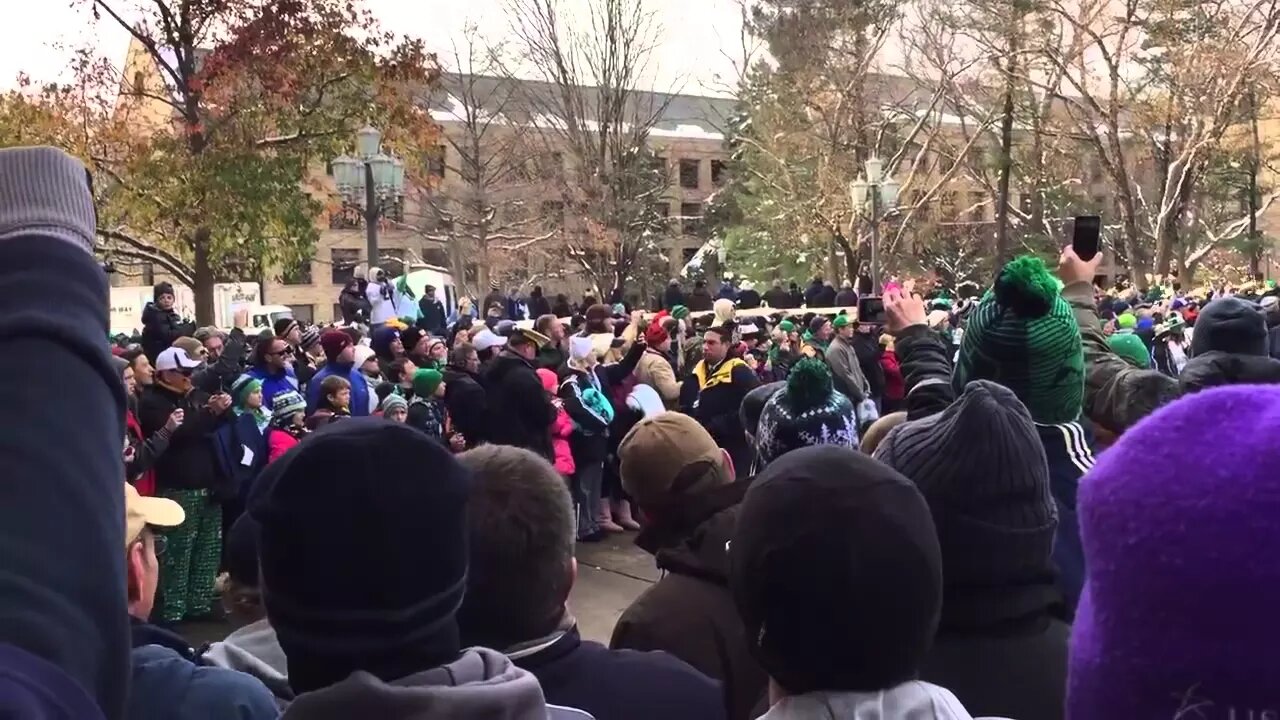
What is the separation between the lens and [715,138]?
63688 mm

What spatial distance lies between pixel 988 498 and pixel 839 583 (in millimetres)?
617

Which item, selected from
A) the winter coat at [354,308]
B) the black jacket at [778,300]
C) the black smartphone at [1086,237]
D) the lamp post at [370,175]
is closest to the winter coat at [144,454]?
the black smartphone at [1086,237]

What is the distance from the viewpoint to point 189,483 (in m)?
7.65

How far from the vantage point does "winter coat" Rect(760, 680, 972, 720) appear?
5.89ft

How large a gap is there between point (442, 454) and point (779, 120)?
3871 centimetres

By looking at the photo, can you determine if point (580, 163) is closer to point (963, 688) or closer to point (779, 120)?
point (779, 120)

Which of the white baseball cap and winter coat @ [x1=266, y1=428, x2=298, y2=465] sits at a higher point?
the white baseball cap

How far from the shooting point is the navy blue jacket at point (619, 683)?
93.3 inches

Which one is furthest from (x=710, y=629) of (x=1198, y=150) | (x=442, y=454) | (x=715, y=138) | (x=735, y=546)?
(x=715, y=138)

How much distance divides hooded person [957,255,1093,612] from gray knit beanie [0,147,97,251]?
263 centimetres

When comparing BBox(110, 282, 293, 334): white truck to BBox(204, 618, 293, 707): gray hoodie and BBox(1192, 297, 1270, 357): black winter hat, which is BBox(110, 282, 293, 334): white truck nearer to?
BBox(1192, 297, 1270, 357): black winter hat

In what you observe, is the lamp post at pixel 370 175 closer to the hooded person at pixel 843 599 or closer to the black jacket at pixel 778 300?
the black jacket at pixel 778 300

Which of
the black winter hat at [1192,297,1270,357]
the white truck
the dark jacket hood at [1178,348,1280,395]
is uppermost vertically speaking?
the black winter hat at [1192,297,1270,357]

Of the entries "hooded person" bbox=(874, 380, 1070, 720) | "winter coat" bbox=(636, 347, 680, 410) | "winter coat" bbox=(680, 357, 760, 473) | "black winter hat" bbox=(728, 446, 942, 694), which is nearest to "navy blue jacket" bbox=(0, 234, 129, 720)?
"black winter hat" bbox=(728, 446, 942, 694)
